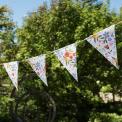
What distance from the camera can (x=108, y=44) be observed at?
1048 cm

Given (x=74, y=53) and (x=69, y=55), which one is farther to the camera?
(x=69, y=55)

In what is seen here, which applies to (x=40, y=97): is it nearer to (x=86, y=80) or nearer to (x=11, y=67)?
(x=86, y=80)

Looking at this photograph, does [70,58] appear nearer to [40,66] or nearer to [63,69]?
[40,66]

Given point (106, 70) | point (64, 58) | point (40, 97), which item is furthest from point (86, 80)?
point (64, 58)

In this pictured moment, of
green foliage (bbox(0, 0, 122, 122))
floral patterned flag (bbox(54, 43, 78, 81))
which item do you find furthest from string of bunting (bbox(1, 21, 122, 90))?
green foliage (bbox(0, 0, 122, 122))

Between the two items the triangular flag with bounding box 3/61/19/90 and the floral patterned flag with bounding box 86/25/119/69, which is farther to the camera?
the triangular flag with bounding box 3/61/19/90

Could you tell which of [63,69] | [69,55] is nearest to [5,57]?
[63,69]

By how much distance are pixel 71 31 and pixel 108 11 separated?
157 cm

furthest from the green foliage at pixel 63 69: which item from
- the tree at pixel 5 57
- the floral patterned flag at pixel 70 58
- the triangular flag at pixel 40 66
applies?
the floral patterned flag at pixel 70 58

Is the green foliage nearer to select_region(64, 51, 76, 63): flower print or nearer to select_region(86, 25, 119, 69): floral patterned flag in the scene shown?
select_region(64, 51, 76, 63): flower print

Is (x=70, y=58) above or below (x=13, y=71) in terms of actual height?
above

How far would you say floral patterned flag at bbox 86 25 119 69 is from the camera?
10.3 meters

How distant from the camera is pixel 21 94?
15.6m

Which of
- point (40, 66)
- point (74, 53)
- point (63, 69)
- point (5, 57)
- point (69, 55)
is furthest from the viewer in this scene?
point (5, 57)
